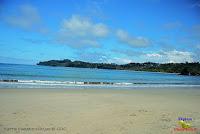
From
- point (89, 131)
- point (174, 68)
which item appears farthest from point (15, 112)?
point (174, 68)

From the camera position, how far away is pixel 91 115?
711cm

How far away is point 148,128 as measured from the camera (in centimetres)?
575

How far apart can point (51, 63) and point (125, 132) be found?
115 m

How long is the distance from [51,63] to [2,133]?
115228mm

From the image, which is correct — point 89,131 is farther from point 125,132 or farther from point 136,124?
point 136,124

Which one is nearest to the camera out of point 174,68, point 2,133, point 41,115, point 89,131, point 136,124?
point 2,133

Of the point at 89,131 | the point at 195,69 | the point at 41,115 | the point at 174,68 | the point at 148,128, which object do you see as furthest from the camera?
the point at 174,68

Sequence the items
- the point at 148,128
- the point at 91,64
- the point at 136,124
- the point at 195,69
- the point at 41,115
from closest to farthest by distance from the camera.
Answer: the point at 148,128 < the point at 136,124 < the point at 41,115 < the point at 195,69 < the point at 91,64

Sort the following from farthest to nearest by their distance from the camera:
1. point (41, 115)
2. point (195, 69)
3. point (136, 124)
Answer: point (195, 69), point (41, 115), point (136, 124)

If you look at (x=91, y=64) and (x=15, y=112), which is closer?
(x=15, y=112)

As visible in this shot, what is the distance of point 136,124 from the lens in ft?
20.1

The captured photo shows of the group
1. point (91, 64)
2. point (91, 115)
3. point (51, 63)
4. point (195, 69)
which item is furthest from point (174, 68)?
point (91, 115)

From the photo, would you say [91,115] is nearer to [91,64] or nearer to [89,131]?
[89,131]

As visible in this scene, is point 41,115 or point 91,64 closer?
point 41,115
